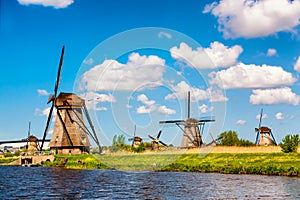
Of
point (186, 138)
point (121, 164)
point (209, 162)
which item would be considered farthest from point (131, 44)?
point (186, 138)

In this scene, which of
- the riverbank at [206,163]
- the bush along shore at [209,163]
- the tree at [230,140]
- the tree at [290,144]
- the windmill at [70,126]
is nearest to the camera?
the bush along shore at [209,163]

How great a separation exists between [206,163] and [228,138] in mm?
31256

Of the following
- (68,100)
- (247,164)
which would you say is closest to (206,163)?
(247,164)

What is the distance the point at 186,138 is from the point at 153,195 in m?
46.1

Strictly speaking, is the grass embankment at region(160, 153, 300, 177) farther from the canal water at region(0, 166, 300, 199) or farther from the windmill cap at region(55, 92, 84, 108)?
the windmill cap at region(55, 92, 84, 108)

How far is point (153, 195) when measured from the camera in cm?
2223

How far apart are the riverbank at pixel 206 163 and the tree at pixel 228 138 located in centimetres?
1741

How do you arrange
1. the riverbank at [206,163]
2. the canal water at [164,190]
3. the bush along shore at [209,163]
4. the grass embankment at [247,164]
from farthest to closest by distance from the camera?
1. the riverbank at [206,163]
2. the bush along shore at [209,163]
3. the grass embankment at [247,164]
4. the canal water at [164,190]

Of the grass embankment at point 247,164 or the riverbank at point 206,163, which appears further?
the riverbank at point 206,163

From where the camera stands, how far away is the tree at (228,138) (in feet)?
226

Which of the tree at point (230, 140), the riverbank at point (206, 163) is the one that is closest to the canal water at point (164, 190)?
the riverbank at point (206, 163)

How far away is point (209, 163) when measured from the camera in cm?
4231

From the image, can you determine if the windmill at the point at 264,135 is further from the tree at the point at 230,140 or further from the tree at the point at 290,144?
the tree at the point at 290,144

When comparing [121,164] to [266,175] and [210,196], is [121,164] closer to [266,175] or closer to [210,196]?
[266,175]
